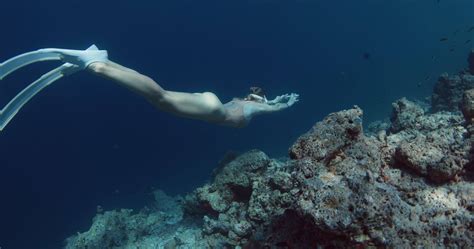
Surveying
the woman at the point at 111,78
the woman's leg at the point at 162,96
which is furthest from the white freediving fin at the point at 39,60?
the woman's leg at the point at 162,96

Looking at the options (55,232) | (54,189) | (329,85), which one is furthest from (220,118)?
(329,85)

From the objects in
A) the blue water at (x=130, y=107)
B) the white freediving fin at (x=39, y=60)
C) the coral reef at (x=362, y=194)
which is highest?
the blue water at (x=130, y=107)

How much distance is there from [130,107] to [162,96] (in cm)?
3186

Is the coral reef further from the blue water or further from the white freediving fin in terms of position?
the blue water

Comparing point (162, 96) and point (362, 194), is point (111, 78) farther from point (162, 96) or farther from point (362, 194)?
point (362, 194)

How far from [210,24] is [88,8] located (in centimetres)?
1534

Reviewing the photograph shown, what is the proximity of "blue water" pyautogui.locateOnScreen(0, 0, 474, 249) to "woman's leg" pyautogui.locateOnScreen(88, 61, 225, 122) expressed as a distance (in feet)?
65.5

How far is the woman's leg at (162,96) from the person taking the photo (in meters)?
6.12

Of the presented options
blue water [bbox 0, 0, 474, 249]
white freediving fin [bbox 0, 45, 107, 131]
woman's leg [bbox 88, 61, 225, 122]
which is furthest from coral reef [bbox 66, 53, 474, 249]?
blue water [bbox 0, 0, 474, 249]

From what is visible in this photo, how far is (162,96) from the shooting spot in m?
6.42

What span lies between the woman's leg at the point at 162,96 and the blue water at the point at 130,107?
65.5 ft

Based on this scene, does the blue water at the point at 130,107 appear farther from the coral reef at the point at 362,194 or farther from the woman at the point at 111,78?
the coral reef at the point at 362,194

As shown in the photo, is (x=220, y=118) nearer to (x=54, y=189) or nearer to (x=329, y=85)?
(x=54, y=189)

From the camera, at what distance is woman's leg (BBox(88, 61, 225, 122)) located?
6.12 meters
